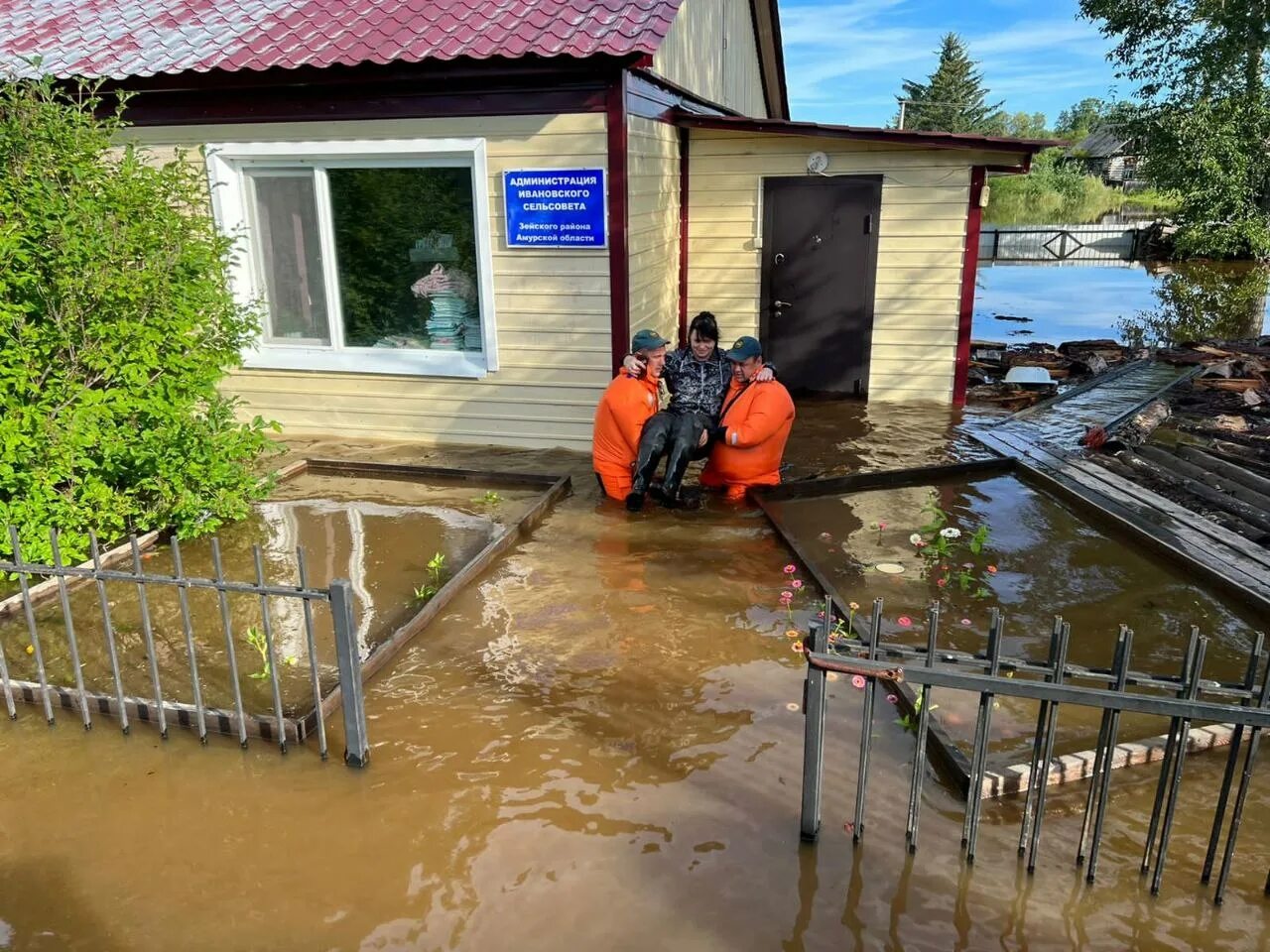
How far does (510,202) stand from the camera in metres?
8.11

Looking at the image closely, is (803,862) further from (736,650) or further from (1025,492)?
(1025,492)

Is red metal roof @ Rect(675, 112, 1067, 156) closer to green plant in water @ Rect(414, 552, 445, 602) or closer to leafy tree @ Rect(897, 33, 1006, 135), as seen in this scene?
green plant in water @ Rect(414, 552, 445, 602)

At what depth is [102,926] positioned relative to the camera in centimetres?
316

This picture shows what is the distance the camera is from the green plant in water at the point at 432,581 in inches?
222

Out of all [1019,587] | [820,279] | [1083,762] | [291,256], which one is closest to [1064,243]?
[820,279]

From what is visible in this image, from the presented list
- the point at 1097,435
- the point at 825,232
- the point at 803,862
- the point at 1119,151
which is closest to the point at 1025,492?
the point at 1097,435

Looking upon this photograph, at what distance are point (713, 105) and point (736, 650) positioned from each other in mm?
8224

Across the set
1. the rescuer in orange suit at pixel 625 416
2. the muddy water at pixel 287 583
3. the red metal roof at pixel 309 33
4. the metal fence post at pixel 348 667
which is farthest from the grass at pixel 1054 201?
the metal fence post at pixel 348 667

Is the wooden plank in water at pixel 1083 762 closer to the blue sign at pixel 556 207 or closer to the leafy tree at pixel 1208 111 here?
the blue sign at pixel 556 207

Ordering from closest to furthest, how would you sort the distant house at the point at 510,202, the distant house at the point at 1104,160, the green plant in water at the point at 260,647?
the green plant in water at the point at 260,647 < the distant house at the point at 510,202 < the distant house at the point at 1104,160

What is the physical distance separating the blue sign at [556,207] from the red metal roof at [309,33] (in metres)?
0.99

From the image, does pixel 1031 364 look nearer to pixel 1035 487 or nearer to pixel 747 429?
pixel 1035 487

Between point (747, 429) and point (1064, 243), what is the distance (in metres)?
34.6

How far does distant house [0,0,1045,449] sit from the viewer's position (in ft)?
A: 25.8
